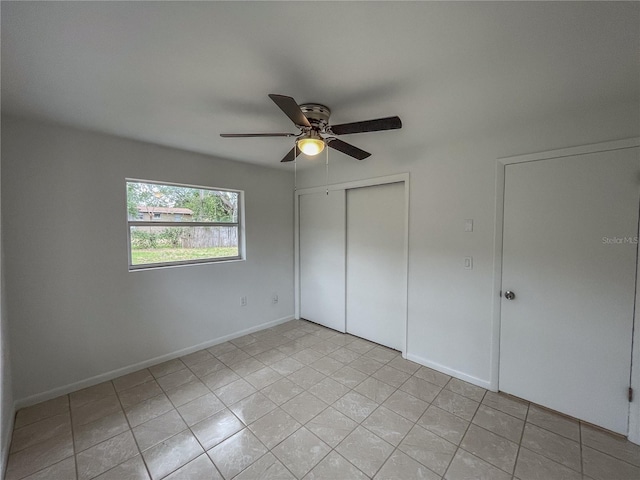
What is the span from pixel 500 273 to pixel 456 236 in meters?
0.47

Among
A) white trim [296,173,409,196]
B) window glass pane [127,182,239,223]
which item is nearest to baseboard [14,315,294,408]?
window glass pane [127,182,239,223]

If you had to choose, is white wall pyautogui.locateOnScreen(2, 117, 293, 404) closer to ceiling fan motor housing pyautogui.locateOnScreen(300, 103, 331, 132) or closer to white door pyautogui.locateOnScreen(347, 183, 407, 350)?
white door pyautogui.locateOnScreen(347, 183, 407, 350)

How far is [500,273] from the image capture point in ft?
7.29

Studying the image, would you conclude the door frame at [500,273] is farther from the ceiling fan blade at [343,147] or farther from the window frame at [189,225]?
the window frame at [189,225]

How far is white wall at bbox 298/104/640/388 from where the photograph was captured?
214 centimetres

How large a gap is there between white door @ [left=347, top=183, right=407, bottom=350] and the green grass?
165 cm

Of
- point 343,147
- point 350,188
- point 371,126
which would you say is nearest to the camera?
point 371,126

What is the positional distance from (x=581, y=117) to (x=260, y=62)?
7.45 feet

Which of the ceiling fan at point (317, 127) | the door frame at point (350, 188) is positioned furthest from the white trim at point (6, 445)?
the door frame at point (350, 188)

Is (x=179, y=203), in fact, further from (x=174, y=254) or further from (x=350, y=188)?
(x=350, y=188)

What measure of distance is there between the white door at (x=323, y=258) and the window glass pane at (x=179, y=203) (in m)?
1.05

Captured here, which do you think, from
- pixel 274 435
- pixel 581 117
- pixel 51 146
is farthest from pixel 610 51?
pixel 51 146

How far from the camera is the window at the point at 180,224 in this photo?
2609mm

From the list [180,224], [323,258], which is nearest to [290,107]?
[180,224]
